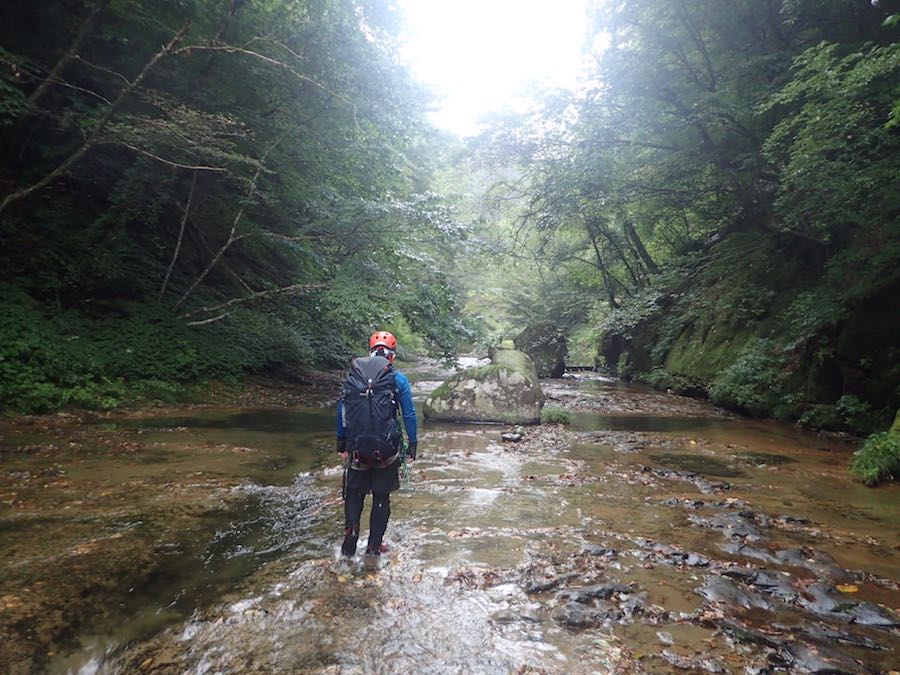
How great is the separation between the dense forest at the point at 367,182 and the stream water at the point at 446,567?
4.32 metres

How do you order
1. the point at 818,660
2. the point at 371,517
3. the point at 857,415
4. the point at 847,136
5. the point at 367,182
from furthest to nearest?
the point at 367,182, the point at 857,415, the point at 847,136, the point at 371,517, the point at 818,660

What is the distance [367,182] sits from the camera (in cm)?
1451

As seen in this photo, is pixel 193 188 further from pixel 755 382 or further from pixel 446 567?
pixel 755 382

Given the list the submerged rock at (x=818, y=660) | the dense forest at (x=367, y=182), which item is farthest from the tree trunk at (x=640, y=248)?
the submerged rock at (x=818, y=660)

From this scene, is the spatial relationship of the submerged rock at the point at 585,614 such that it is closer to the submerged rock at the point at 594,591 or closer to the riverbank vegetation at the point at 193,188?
the submerged rock at the point at 594,591

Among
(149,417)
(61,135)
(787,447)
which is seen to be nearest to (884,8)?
(787,447)

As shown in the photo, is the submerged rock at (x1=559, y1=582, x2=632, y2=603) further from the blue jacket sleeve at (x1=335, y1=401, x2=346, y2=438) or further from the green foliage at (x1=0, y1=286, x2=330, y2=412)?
the green foliage at (x1=0, y1=286, x2=330, y2=412)

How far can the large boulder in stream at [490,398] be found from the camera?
11.3 m

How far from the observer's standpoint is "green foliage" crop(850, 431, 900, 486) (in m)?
6.38

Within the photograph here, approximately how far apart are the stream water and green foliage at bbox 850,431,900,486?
292 millimetres

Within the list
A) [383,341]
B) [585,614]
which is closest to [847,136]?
[383,341]

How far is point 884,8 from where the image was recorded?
1028 cm

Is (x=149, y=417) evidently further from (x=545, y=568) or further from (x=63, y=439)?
(x=545, y=568)

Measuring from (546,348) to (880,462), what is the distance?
18.5 meters
